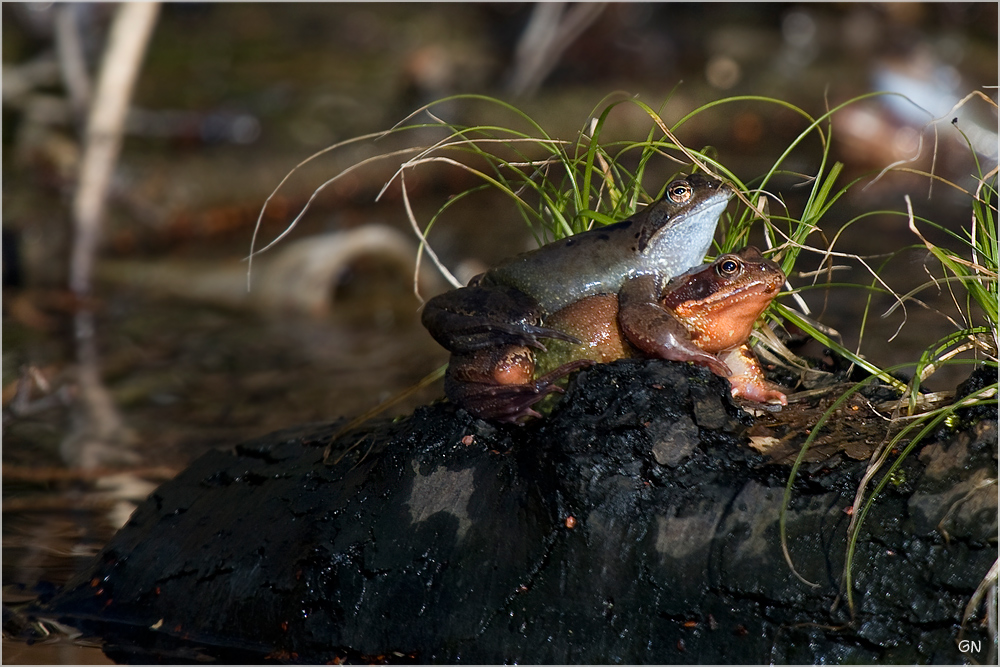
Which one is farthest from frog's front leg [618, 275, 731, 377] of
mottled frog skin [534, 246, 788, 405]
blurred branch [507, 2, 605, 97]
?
blurred branch [507, 2, 605, 97]

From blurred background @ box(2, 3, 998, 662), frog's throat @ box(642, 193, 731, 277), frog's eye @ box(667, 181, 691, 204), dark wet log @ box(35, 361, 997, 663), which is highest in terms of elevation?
blurred background @ box(2, 3, 998, 662)

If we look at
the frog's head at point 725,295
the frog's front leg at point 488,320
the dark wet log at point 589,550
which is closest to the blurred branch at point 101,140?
the dark wet log at point 589,550

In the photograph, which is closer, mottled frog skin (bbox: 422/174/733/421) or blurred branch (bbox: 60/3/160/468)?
mottled frog skin (bbox: 422/174/733/421)

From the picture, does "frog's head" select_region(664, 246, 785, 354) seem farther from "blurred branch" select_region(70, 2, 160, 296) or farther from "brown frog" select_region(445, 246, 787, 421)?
"blurred branch" select_region(70, 2, 160, 296)

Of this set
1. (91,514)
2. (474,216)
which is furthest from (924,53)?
(91,514)

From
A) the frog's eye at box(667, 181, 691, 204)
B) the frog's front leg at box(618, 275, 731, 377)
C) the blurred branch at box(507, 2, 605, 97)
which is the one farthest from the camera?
the blurred branch at box(507, 2, 605, 97)

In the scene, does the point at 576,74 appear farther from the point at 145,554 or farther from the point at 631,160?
the point at 145,554

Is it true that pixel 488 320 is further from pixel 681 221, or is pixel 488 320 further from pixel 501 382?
pixel 681 221
